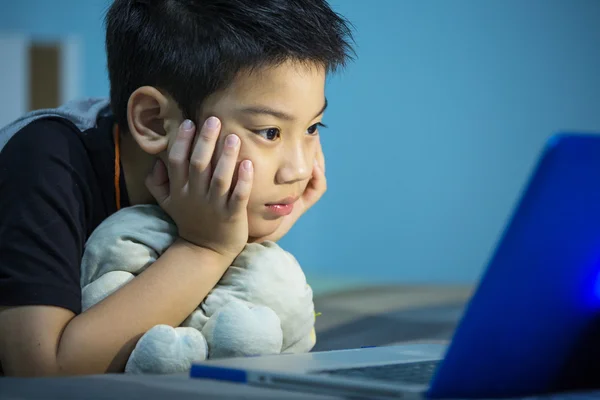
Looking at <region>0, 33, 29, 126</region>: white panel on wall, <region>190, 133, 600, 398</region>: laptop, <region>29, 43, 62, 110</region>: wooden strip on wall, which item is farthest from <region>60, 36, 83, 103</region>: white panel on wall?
<region>190, 133, 600, 398</region>: laptop

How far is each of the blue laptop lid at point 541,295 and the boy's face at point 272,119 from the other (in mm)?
446

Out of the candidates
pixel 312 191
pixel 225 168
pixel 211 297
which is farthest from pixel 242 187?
pixel 312 191

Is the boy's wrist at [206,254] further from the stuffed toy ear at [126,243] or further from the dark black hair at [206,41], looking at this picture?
the dark black hair at [206,41]

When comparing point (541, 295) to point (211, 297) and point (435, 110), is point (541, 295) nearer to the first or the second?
point (211, 297)

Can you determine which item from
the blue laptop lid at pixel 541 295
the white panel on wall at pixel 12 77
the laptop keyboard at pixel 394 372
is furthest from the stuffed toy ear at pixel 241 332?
the white panel on wall at pixel 12 77

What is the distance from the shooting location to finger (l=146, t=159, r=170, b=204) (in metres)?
1.08

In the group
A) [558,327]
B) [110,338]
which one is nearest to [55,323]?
[110,338]

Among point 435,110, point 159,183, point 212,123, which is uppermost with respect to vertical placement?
point 212,123

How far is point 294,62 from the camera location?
103 cm

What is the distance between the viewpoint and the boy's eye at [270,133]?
3.32 ft

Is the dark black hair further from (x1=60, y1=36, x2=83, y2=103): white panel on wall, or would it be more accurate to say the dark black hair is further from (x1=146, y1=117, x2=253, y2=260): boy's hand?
(x1=60, y1=36, x2=83, y2=103): white panel on wall

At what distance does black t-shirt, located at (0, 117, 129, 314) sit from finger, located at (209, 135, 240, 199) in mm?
170

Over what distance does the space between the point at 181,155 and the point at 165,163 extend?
77 millimetres

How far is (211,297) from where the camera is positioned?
102 centimetres
